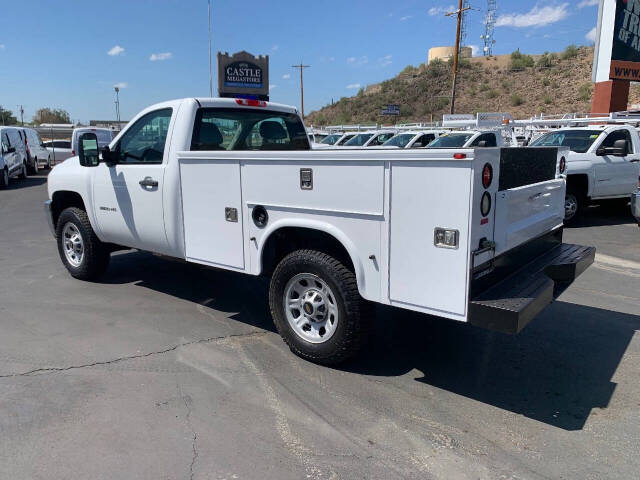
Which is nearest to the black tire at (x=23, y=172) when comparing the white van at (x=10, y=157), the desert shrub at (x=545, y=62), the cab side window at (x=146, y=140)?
the white van at (x=10, y=157)

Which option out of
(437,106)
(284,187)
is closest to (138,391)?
(284,187)

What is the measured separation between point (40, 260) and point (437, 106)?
54.5 metres

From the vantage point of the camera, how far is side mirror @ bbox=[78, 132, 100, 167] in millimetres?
5742

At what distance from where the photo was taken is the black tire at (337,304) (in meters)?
3.93

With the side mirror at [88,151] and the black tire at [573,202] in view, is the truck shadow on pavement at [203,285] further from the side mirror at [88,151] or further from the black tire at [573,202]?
the black tire at [573,202]

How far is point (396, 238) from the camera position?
11.8 feet

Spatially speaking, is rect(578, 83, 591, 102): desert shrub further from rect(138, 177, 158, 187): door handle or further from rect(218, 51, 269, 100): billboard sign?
rect(138, 177, 158, 187): door handle

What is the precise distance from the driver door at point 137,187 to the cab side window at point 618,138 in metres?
9.54

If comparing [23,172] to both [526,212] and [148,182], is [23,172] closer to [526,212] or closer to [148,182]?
[148,182]

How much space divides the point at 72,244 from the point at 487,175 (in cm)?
547

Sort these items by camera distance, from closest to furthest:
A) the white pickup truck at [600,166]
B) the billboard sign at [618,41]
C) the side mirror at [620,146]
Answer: the side mirror at [620,146], the white pickup truck at [600,166], the billboard sign at [618,41]

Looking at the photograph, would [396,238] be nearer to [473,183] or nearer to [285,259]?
[473,183]

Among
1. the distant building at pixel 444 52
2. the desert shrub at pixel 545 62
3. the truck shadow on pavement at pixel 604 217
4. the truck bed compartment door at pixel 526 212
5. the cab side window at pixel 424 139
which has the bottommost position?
the truck shadow on pavement at pixel 604 217

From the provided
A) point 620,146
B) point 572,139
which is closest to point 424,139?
point 572,139
